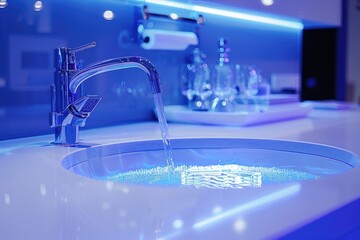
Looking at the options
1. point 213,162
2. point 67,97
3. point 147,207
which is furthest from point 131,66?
point 147,207

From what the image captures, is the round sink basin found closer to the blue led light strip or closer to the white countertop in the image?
the white countertop

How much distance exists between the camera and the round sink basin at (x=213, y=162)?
3.75ft

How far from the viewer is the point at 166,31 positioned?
1.75 metres

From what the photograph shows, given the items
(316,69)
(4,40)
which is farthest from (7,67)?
(316,69)

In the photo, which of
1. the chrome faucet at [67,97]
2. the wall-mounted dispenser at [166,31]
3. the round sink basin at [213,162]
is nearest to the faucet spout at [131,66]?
the chrome faucet at [67,97]

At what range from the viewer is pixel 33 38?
4.39 ft

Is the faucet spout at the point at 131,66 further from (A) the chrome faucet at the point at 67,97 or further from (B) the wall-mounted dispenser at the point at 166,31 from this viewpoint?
(B) the wall-mounted dispenser at the point at 166,31

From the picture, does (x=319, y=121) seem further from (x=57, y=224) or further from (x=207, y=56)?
(x=57, y=224)

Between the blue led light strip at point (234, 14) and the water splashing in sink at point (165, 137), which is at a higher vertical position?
the blue led light strip at point (234, 14)

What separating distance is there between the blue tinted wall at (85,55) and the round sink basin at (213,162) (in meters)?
0.27

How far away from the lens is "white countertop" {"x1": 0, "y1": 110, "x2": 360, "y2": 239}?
55 centimetres

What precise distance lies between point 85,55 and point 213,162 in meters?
0.50

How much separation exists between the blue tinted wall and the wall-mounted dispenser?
0.03 m

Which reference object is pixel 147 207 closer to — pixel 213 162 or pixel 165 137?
pixel 165 137
